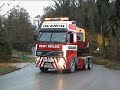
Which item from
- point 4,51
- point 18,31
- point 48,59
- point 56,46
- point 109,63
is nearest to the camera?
point 56,46

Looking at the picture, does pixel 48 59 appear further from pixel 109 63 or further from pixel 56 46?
pixel 109 63

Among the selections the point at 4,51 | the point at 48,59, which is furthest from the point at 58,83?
the point at 4,51

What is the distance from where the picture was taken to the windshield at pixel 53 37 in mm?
26619

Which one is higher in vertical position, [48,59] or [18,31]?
[18,31]

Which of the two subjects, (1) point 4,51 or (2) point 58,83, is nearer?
(2) point 58,83

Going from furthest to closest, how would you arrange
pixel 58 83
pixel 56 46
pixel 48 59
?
pixel 48 59
pixel 56 46
pixel 58 83

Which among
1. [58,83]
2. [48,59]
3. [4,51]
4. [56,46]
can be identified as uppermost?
[56,46]

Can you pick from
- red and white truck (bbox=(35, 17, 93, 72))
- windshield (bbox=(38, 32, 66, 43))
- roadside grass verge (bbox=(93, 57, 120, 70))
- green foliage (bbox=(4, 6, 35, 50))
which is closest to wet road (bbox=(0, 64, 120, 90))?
red and white truck (bbox=(35, 17, 93, 72))

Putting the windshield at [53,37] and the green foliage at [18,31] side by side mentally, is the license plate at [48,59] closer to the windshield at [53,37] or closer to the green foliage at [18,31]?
the windshield at [53,37]

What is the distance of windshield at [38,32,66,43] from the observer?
87.3 ft

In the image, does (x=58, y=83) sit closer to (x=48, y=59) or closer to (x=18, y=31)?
(x=48, y=59)

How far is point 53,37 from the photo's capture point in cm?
2672

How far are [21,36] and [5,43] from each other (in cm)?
4525

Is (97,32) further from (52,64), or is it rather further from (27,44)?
(52,64)
